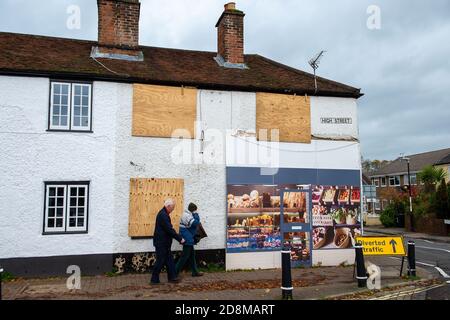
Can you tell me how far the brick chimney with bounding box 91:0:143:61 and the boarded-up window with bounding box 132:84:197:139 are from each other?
1954 mm

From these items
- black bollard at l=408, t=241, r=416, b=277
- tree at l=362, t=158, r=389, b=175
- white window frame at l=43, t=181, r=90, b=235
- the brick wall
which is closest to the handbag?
white window frame at l=43, t=181, r=90, b=235

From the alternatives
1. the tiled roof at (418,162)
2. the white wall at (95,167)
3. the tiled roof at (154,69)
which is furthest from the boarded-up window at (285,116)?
the tiled roof at (418,162)

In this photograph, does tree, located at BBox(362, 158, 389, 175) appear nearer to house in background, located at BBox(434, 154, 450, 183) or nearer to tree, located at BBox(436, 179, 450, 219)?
house in background, located at BBox(434, 154, 450, 183)

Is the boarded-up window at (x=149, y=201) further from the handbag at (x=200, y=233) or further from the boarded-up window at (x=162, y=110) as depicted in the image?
the boarded-up window at (x=162, y=110)

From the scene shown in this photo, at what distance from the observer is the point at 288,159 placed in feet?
39.5

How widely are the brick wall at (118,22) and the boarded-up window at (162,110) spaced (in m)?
2.28

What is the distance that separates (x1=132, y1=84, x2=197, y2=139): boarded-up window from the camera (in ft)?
36.2

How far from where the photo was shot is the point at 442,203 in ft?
82.4

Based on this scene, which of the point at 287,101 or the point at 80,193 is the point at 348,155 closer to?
the point at 287,101

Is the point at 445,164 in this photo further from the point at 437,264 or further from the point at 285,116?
the point at 285,116

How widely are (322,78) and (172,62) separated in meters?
5.15

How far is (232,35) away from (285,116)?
3.61 m

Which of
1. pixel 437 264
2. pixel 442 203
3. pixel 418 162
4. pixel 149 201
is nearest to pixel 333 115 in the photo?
pixel 437 264
